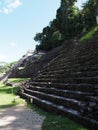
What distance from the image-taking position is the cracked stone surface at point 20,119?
27.9 feet

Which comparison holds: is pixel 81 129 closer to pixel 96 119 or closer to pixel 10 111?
pixel 96 119

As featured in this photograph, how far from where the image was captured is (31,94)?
14211 millimetres

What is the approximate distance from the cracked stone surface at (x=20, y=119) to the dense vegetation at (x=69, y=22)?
21602 millimetres

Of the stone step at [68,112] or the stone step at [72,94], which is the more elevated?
the stone step at [72,94]

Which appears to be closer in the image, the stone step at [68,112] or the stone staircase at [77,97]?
the stone step at [68,112]

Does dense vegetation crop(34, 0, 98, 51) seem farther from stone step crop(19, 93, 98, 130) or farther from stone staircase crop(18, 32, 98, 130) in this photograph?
stone step crop(19, 93, 98, 130)

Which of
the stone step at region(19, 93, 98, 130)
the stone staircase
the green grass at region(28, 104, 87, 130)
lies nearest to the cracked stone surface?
the green grass at region(28, 104, 87, 130)

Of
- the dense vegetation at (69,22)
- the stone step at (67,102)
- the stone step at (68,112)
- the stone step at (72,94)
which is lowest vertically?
the stone step at (68,112)

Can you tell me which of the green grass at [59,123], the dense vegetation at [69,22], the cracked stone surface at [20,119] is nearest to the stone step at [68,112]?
the green grass at [59,123]

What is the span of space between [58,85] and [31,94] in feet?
8.72

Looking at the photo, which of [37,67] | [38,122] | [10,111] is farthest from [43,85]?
[37,67]

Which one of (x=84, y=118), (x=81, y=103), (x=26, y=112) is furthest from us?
(x=26, y=112)

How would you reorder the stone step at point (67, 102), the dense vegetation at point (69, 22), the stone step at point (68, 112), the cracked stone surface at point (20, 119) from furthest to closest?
the dense vegetation at point (69, 22)
the cracked stone surface at point (20, 119)
the stone step at point (67, 102)
the stone step at point (68, 112)

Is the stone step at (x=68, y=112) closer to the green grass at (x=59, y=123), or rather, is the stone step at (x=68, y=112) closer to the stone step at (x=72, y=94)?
the green grass at (x=59, y=123)
